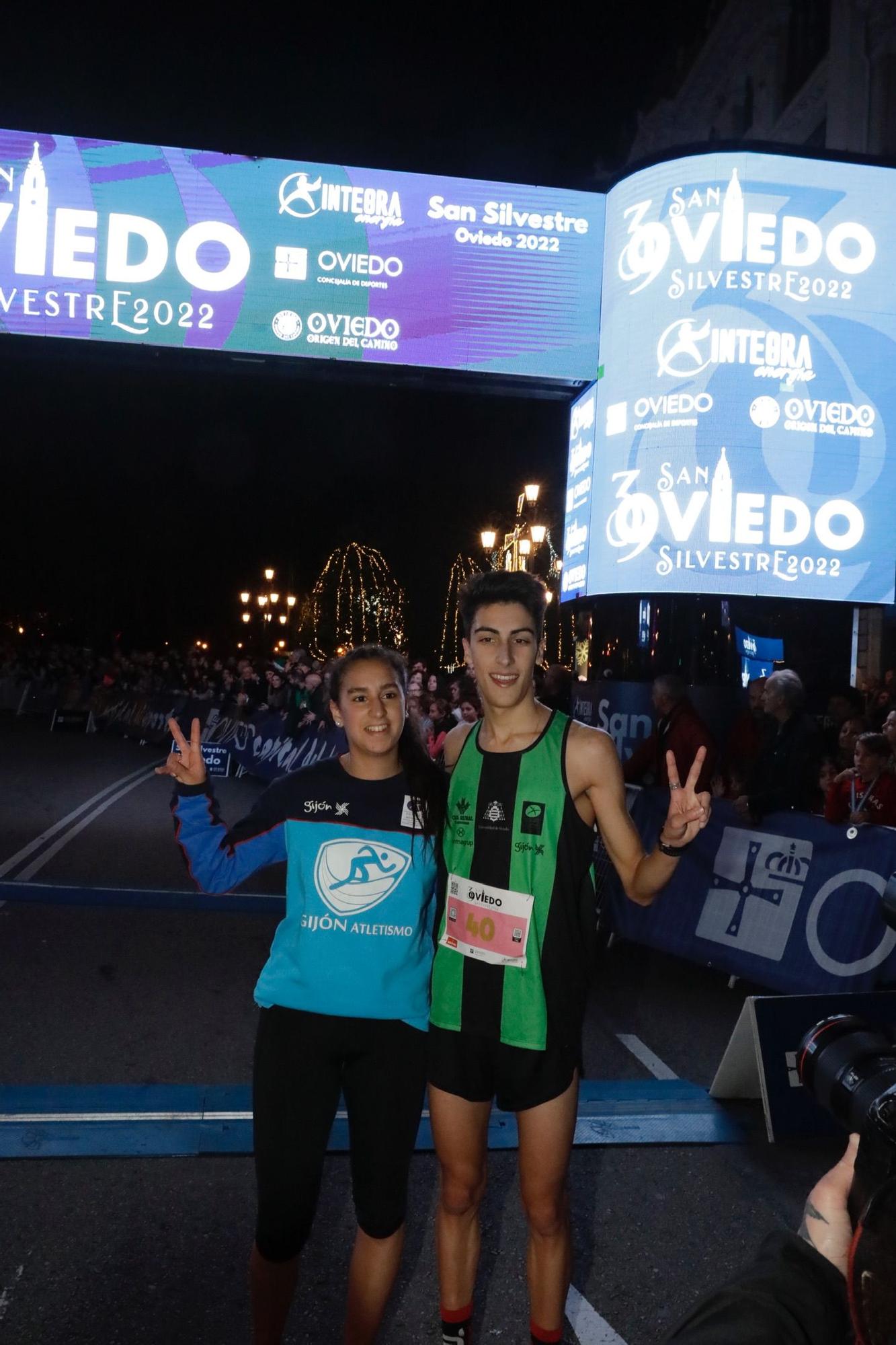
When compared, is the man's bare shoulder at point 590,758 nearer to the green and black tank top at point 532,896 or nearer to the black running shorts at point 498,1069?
the green and black tank top at point 532,896

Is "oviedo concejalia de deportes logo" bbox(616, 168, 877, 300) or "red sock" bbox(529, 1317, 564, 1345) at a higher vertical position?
"oviedo concejalia de deportes logo" bbox(616, 168, 877, 300)

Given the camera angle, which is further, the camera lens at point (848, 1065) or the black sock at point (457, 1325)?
the black sock at point (457, 1325)

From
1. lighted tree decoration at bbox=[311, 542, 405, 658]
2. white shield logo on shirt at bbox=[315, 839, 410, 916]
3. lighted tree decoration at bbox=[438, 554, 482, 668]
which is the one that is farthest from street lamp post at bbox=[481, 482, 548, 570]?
lighted tree decoration at bbox=[311, 542, 405, 658]

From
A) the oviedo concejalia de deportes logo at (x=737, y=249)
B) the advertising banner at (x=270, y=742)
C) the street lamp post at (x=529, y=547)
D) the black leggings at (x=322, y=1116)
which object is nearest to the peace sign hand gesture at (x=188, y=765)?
the black leggings at (x=322, y=1116)

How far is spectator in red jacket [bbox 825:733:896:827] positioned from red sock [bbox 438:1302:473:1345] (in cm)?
479

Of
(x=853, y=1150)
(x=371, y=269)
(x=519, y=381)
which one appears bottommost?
(x=853, y=1150)

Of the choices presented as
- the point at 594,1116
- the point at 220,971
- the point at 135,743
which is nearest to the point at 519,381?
the point at 220,971

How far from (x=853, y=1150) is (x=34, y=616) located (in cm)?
9022

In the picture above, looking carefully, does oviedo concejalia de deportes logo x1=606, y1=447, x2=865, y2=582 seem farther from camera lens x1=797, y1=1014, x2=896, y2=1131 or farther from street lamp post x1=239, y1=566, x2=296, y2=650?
street lamp post x1=239, y1=566, x2=296, y2=650

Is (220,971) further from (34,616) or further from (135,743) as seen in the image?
(34,616)

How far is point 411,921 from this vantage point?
290cm

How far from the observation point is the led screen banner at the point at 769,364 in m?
10.6

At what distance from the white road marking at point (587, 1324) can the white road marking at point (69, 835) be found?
14.3ft

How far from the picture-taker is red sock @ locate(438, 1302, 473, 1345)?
294 cm
